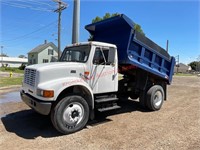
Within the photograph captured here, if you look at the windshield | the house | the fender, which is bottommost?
the fender

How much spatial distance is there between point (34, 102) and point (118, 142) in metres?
2.27

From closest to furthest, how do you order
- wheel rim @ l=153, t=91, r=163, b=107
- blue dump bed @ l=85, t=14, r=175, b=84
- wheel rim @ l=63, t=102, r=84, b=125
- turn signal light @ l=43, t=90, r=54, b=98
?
1. turn signal light @ l=43, t=90, r=54, b=98
2. wheel rim @ l=63, t=102, r=84, b=125
3. blue dump bed @ l=85, t=14, r=175, b=84
4. wheel rim @ l=153, t=91, r=163, b=107

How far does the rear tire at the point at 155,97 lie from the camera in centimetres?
737

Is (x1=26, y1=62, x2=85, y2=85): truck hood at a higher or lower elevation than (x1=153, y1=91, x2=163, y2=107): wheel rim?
higher

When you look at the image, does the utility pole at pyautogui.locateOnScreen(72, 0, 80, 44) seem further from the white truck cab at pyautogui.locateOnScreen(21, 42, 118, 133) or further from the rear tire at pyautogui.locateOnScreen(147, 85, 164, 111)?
the rear tire at pyautogui.locateOnScreen(147, 85, 164, 111)

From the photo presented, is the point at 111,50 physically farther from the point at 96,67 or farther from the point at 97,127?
the point at 97,127

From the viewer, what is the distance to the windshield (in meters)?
5.65

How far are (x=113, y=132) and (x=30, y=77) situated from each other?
265 cm

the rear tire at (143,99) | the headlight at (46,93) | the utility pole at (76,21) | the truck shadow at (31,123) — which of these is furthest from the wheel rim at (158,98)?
the utility pole at (76,21)

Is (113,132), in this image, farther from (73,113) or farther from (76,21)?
(76,21)

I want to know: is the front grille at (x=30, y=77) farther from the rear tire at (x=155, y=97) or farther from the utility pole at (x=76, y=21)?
the utility pole at (x=76, y=21)

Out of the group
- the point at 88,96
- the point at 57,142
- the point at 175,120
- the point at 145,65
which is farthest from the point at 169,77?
the point at 57,142

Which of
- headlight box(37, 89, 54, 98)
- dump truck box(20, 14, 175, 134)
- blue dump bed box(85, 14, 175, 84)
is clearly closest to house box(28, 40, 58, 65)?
blue dump bed box(85, 14, 175, 84)

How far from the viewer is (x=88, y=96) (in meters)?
5.52
